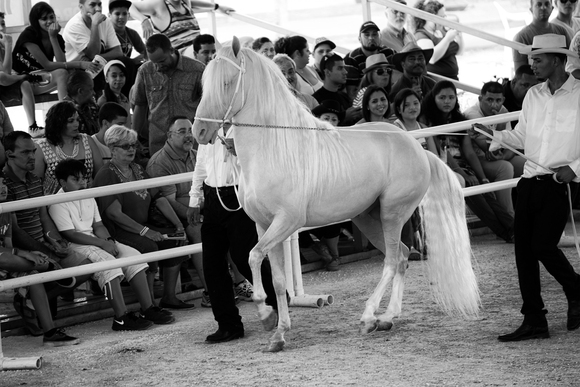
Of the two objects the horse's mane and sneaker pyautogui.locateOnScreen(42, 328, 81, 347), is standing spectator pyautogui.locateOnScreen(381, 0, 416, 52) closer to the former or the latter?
the horse's mane

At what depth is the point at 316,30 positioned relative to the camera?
25094 millimetres

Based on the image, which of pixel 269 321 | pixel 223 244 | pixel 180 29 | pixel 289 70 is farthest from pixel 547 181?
pixel 180 29

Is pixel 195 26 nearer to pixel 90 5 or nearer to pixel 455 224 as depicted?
pixel 90 5

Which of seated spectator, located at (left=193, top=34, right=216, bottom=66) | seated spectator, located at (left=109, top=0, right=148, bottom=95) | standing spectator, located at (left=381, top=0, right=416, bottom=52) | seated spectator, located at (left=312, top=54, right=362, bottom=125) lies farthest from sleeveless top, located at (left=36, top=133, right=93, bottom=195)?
standing spectator, located at (left=381, top=0, right=416, bottom=52)

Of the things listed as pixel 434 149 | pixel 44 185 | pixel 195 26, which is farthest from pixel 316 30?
pixel 44 185

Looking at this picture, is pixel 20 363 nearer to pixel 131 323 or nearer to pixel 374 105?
pixel 131 323

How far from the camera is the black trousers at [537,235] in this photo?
19.6 ft

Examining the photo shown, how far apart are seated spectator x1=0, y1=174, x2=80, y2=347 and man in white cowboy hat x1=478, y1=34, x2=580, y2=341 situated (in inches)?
124

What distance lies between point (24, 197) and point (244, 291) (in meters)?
1.96

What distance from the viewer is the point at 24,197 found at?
7289 millimetres

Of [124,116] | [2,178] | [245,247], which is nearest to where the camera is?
[245,247]

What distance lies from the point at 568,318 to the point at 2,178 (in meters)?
4.11

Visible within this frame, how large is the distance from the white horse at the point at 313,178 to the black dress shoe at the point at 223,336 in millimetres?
387

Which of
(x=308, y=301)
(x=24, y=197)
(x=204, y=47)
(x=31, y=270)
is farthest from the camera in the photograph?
(x=204, y=47)
